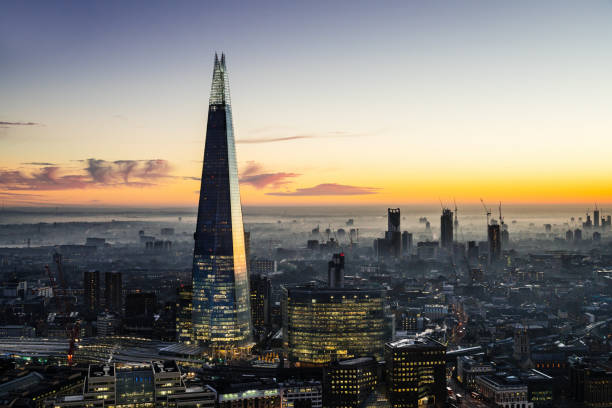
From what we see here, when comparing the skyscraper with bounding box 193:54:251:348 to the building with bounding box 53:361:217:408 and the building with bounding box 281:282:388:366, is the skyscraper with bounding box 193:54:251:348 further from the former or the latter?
the building with bounding box 53:361:217:408

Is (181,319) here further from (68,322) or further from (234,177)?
(68,322)

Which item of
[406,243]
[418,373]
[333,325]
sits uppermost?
[406,243]

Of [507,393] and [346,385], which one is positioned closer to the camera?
[346,385]

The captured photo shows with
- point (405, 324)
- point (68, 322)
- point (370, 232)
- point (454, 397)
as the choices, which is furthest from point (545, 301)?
point (68, 322)

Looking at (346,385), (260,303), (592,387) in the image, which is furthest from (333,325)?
(260,303)

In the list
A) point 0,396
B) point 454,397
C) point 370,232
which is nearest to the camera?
point 0,396

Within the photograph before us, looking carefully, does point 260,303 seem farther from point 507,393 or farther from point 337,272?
point 507,393
